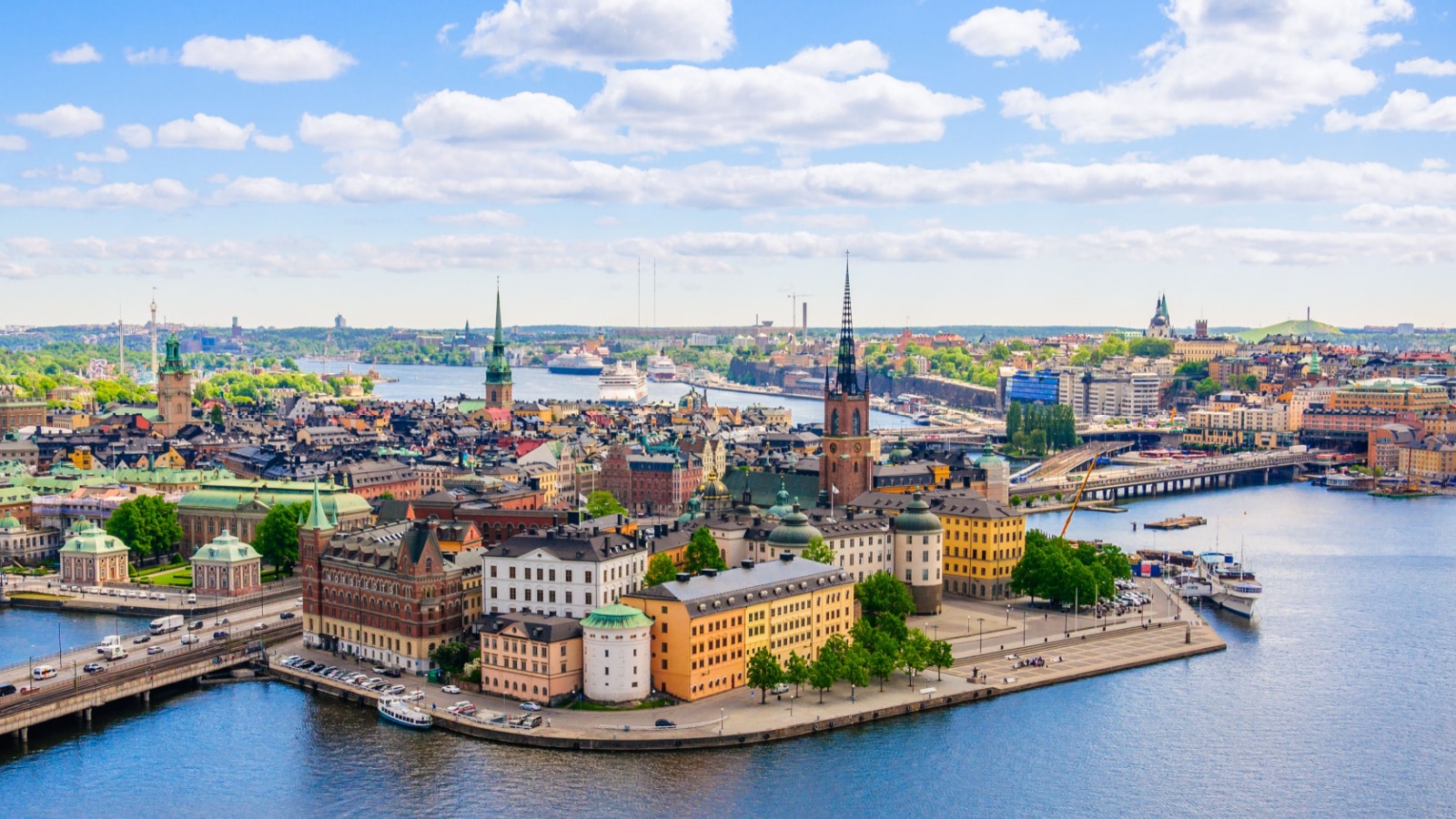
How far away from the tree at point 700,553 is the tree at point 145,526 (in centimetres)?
3350

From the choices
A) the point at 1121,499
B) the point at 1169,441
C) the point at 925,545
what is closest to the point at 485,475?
the point at 925,545

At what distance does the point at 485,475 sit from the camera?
96.3 metres

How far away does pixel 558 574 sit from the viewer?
58531 mm

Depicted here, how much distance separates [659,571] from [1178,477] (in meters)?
83.8

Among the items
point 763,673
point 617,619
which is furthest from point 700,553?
point 617,619

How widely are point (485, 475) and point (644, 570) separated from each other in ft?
120

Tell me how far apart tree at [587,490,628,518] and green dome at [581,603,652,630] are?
28.3 meters

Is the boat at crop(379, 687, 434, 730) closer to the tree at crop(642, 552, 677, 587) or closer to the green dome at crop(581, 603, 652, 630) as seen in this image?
the green dome at crop(581, 603, 652, 630)

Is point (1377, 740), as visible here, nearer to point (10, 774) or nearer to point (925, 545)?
point (925, 545)

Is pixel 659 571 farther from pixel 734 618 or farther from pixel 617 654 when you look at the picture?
pixel 617 654

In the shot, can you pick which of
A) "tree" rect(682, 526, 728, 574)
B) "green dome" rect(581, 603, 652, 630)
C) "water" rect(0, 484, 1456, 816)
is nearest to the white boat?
"water" rect(0, 484, 1456, 816)

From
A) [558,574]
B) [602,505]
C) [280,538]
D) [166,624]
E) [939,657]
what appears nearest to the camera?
[939,657]

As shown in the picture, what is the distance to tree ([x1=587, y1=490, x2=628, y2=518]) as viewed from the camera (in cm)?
8538

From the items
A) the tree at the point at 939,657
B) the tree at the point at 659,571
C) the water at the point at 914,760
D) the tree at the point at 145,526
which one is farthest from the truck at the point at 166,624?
the tree at the point at 939,657
